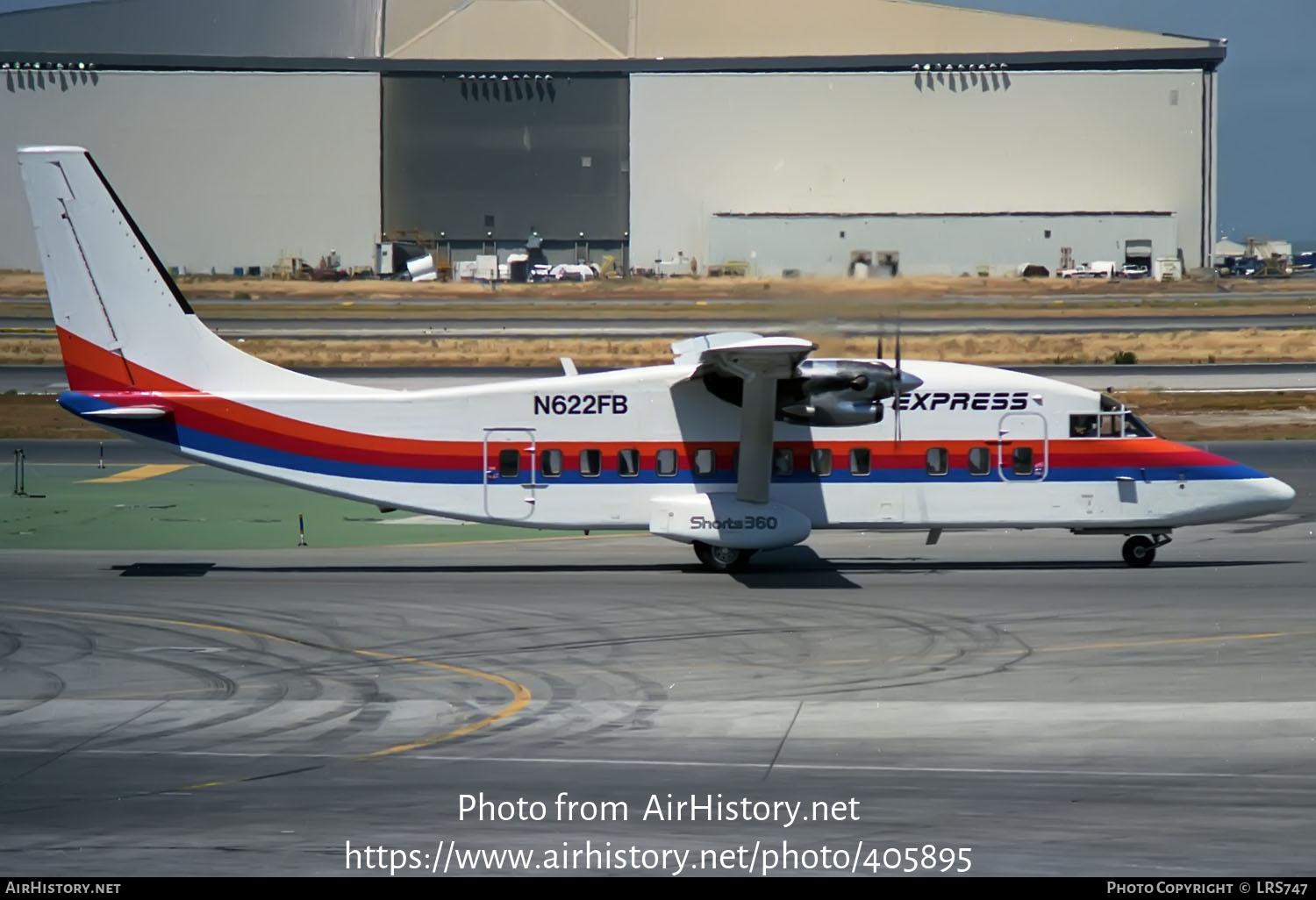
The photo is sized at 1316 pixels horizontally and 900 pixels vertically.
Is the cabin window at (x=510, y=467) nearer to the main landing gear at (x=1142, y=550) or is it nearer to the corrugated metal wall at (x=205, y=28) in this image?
the main landing gear at (x=1142, y=550)

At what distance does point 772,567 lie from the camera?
78.9 ft

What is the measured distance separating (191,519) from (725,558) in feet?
37.9

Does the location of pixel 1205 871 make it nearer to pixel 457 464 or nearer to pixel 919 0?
pixel 457 464

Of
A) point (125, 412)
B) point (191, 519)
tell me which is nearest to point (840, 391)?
point (125, 412)

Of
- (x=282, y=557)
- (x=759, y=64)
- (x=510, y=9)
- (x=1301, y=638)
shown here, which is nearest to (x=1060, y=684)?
(x=1301, y=638)

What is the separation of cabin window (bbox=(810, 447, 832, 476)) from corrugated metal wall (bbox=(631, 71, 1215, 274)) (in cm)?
7100

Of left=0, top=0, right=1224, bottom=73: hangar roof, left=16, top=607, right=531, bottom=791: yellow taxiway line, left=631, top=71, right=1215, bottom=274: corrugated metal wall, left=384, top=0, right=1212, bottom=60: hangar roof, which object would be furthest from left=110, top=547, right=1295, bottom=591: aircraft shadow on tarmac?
left=384, top=0, right=1212, bottom=60: hangar roof

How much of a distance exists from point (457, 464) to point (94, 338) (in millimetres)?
5948

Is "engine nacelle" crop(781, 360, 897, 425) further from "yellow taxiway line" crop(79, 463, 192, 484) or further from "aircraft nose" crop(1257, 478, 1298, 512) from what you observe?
"yellow taxiway line" crop(79, 463, 192, 484)

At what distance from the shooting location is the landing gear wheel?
2352 centimetres

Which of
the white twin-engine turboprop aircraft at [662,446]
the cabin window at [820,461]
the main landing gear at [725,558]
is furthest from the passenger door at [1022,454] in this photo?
the main landing gear at [725,558]

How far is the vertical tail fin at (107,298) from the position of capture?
22.4 m

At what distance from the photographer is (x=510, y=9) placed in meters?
102

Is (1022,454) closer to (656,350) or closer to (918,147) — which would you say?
(656,350)
